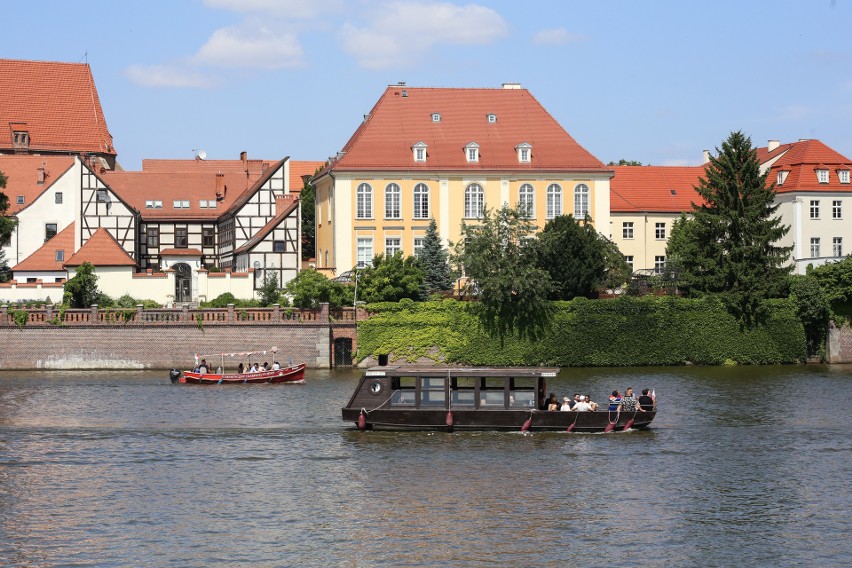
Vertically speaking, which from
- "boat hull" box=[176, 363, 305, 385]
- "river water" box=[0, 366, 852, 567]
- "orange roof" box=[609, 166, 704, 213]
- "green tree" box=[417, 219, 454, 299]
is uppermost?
"orange roof" box=[609, 166, 704, 213]

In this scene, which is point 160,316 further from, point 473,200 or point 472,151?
point 472,151

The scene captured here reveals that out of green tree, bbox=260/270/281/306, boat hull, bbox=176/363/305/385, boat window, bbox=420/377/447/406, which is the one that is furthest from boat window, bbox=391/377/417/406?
green tree, bbox=260/270/281/306

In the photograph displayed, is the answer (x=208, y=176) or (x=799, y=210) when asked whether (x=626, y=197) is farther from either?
(x=208, y=176)

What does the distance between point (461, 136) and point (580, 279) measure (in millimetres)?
15588

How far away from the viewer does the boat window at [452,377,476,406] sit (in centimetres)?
4922

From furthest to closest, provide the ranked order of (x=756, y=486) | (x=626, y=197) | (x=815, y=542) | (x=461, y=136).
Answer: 1. (x=626, y=197)
2. (x=461, y=136)
3. (x=756, y=486)
4. (x=815, y=542)

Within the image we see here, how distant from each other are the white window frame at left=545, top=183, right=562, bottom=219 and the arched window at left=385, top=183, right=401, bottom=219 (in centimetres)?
984

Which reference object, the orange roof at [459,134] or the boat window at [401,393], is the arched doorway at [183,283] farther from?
the boat window at [401,393]

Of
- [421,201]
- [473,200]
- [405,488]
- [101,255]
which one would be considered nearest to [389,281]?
[421,201]

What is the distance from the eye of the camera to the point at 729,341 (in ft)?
252

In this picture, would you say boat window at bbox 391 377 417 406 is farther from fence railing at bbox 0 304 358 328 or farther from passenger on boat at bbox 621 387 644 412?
fence railing at bbox 0 304 358 328

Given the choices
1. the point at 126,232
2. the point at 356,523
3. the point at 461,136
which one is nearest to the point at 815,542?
the point at 356,523

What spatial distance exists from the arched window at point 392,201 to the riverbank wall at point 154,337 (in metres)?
12.8

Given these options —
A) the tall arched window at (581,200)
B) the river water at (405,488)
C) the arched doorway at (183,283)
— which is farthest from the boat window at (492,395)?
the arched doorway at (183,283)
